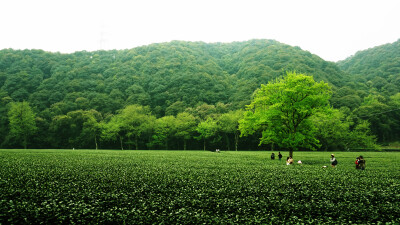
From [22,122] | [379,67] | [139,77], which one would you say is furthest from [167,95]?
[379,67]

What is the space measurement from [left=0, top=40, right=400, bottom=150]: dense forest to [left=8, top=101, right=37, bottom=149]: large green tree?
0.41 meters

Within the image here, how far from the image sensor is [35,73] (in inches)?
4948

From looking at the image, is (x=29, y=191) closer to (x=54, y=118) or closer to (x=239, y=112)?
(x=239, y=112)

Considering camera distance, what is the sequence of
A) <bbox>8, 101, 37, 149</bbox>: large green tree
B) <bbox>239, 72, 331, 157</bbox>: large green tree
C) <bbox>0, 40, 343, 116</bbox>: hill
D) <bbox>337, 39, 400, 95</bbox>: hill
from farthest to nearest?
<bbox>337, 39, 400, 95</bbox>: hill
<bbox>0, 40, 343, 116</bbox>: hill
<bbox>8, 101, 37, 149</bbox>: large green tree
<bbox>239, 72, 331, 157</bbox>: large green tree

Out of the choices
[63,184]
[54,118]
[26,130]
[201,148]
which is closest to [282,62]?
[201,148]

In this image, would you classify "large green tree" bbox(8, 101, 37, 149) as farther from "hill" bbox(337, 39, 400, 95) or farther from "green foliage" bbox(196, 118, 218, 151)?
"hill" bbox(337, 39, 400, 95)

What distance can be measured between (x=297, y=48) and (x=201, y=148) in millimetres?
109571

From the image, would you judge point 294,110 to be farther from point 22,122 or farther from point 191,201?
point 22,122

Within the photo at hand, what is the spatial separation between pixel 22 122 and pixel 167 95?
63.5 metres

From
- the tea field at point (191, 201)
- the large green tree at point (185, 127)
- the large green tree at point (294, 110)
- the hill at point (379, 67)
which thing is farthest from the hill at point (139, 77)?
the tea field at point (191, 201)

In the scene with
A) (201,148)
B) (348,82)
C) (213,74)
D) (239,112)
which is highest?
(213,74)

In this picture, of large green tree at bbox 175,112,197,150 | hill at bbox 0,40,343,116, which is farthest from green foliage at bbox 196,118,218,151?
hill at bbox 0,40,343,116

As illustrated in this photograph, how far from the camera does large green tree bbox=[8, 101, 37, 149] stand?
85562mm

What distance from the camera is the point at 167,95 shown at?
12488 centimetres
